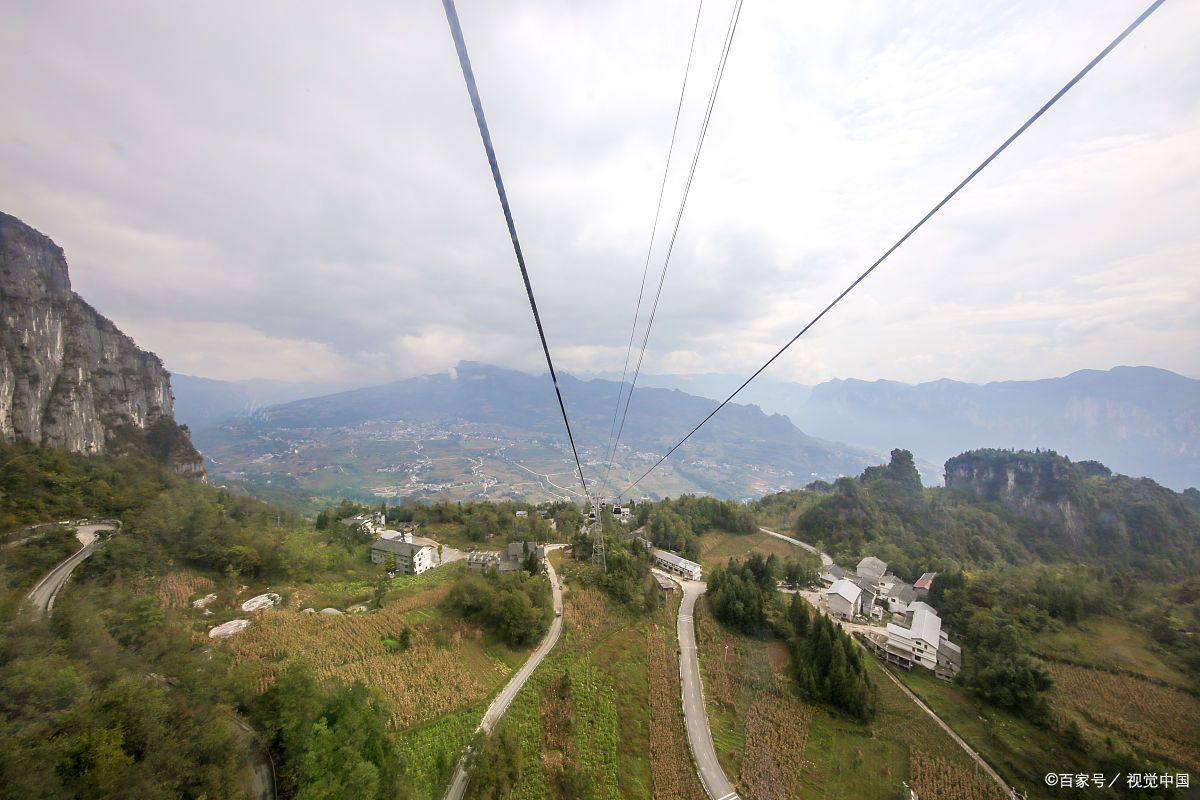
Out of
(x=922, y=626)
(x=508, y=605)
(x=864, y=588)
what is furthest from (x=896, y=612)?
(x=508, y=605)

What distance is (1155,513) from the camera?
3400cm

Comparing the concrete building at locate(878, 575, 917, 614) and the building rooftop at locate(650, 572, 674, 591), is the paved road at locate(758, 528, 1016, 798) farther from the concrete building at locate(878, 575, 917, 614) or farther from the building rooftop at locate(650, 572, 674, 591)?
the building rooftop at locate(650, 572, 674, 591)

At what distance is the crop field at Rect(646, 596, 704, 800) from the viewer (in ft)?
40.4

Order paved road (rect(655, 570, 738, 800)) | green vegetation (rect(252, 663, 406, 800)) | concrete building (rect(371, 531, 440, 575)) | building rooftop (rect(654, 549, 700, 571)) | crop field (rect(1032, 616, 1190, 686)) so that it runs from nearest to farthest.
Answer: green vegetation (rect(252, 663, 406, 800)) < paved road (rect(655, 570, 738, 800)) < crop field (rect(1032, 616, 1190, 686)) < concrete building (rect(371, 531, 440, 575)) < building rooftop (rect(654, 549, 700, 571))

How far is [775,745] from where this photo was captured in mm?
14094

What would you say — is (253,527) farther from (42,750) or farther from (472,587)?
(42,750)

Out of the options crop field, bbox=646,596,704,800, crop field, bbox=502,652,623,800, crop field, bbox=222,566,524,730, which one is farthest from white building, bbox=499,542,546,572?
crop field, bbox=646,596,704,800

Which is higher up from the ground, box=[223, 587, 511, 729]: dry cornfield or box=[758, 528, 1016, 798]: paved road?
box=[223, 587, 511, 729]: dry cornfield

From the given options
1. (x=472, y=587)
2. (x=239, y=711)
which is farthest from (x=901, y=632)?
(x=239, y=711)

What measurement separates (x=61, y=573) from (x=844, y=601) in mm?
41367

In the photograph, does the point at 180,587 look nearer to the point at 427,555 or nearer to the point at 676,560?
the point at 427,555

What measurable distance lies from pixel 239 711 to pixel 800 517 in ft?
156

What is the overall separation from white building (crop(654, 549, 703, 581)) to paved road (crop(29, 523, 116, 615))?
31.3 metres

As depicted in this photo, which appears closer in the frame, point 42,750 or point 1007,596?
point 42,750
